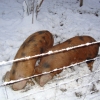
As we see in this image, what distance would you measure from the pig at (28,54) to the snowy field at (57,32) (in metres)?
0.15

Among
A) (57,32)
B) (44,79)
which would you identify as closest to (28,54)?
(44,79)

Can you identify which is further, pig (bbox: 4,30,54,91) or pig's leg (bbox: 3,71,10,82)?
pig's leg (bbox: 3,71,10,82)

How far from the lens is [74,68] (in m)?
3.34

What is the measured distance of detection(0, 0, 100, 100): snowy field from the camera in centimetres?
288

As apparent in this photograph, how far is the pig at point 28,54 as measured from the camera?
2.82m

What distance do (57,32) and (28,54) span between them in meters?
1.34

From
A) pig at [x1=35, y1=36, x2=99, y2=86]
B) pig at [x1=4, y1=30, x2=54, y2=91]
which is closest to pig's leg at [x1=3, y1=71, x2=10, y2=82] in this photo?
pig at [x1=4, y1=30, x2=54, y2=91]

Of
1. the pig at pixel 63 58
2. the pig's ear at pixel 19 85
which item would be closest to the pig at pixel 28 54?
the pig's ear at pixel 19 85

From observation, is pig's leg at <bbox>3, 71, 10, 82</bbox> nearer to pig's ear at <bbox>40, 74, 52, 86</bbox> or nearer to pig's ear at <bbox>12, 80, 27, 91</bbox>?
pig's ear at <bbox>12, 80, 27, 91</bbox>

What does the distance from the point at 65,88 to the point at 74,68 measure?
1.55 ft

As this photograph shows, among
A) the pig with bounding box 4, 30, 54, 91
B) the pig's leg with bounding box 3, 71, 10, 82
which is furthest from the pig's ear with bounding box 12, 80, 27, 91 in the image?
the pig's leg with bounding box 3, 71, 10, 82

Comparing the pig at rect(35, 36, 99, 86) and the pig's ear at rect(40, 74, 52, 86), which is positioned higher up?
the pig at rect(35, 36, 99, 86)

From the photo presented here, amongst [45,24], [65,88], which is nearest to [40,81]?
[65,88]

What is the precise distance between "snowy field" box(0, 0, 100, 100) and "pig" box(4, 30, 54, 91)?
0.51 ft
